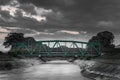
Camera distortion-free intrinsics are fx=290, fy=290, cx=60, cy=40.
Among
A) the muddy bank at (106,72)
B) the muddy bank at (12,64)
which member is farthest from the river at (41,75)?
the muddy bank at (12,64)

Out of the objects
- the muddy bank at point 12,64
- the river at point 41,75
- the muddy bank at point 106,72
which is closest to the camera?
the muddy bank at point 106,72

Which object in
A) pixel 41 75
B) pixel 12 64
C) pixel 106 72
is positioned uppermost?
pixel 12 64

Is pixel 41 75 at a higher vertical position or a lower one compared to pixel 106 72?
lower

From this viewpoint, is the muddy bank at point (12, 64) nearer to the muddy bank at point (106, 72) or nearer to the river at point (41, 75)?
the river at point (41, 75)

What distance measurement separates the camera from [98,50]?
169 metres

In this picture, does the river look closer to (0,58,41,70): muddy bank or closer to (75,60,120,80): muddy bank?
(75,60,120,80): muddy bank

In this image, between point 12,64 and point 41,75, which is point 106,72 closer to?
point 41,75

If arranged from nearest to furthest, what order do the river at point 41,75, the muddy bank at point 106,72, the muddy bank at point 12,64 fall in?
the muddy bank at point 106,72
the river at point 41,75
the muddy bank at point 12,64

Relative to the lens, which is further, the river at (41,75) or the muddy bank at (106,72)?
the river at (41,75)

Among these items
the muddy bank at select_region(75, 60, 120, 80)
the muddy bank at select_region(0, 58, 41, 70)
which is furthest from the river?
the muddy bank at select_region(0, 58, 41, 70)

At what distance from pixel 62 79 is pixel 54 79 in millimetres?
1681

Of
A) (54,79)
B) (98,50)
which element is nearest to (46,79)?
(54,79)

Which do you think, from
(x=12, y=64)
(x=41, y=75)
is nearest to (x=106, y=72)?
(x=41, y=75)

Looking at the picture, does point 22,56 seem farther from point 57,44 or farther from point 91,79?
point 91,79
